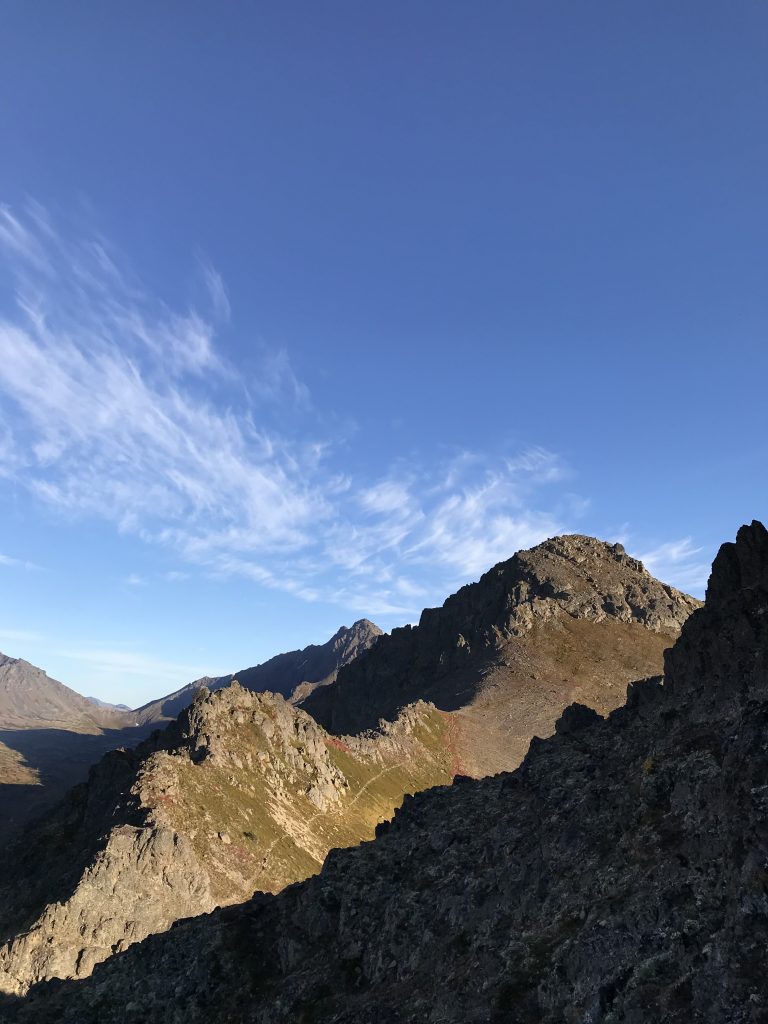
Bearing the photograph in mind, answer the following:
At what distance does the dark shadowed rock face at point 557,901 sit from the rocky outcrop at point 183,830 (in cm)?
1499

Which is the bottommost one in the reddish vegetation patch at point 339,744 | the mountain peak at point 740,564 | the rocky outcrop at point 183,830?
the rocky outcrop at point 183,830

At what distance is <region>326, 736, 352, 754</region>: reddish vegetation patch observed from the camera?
425ft

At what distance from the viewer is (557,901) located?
3234cm

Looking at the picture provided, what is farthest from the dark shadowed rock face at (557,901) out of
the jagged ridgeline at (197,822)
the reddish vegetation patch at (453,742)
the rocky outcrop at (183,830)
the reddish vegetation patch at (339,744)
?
the reddish vegetation patch at (453,742)

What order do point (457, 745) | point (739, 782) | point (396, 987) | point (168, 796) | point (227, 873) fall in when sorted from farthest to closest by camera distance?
point (457, 745), point (168, 796), point (227, 873), point (396, 987), point (739, 782)

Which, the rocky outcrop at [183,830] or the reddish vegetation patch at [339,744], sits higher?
the reddish vegetation patch at [339,744]

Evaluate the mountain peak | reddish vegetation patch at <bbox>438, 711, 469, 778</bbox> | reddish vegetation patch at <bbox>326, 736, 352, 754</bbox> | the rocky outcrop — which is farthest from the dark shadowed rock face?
reddish vegetation patch at <bbox>438, 711, 469, 778</bbox>

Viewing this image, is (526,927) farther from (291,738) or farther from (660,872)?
(291,738)

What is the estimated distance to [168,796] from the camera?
84938mm

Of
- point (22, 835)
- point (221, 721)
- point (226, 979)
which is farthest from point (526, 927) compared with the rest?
point (22, 835)

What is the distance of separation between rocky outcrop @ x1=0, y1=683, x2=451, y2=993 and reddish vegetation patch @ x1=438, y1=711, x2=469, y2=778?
20002mm

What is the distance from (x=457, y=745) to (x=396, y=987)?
12519 centimetres

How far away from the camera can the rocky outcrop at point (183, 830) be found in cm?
6644

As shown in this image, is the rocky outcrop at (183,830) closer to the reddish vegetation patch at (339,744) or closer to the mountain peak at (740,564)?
the reddish vegetation patch at (339,744)
